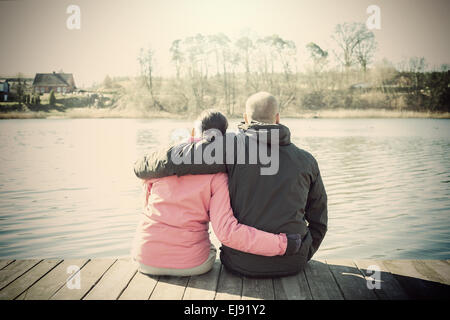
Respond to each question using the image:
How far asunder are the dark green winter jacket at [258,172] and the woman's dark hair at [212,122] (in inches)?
3.9

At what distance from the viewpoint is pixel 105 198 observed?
6.64 meters

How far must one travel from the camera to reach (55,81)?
46.2 meters

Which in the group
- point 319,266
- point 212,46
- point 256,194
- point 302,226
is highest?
point 212,46

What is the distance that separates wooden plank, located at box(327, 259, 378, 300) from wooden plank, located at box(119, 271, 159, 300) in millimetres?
1027

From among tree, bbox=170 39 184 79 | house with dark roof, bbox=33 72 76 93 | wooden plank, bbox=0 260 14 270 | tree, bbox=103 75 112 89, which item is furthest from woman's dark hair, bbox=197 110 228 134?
house with dark roof, bbox=33 72 76 93

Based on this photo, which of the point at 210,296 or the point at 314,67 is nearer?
the point at 210,296

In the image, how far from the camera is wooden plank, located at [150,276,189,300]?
2.21 metres

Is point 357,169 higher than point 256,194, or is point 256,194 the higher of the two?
point 256,194

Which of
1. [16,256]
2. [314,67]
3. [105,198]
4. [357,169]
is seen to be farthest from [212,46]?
[16,256]

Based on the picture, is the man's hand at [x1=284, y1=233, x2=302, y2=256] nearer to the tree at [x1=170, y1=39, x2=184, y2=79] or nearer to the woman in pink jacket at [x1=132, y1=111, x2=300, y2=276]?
the woman in pink jacket at [x1=132, y1=111, x2=300, y2=276]

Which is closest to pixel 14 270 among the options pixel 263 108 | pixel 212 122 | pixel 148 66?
pixel 212 122

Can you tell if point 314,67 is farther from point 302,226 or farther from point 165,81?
point 302,226

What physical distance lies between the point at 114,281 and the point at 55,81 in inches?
1893

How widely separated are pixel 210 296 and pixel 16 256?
2766mm
